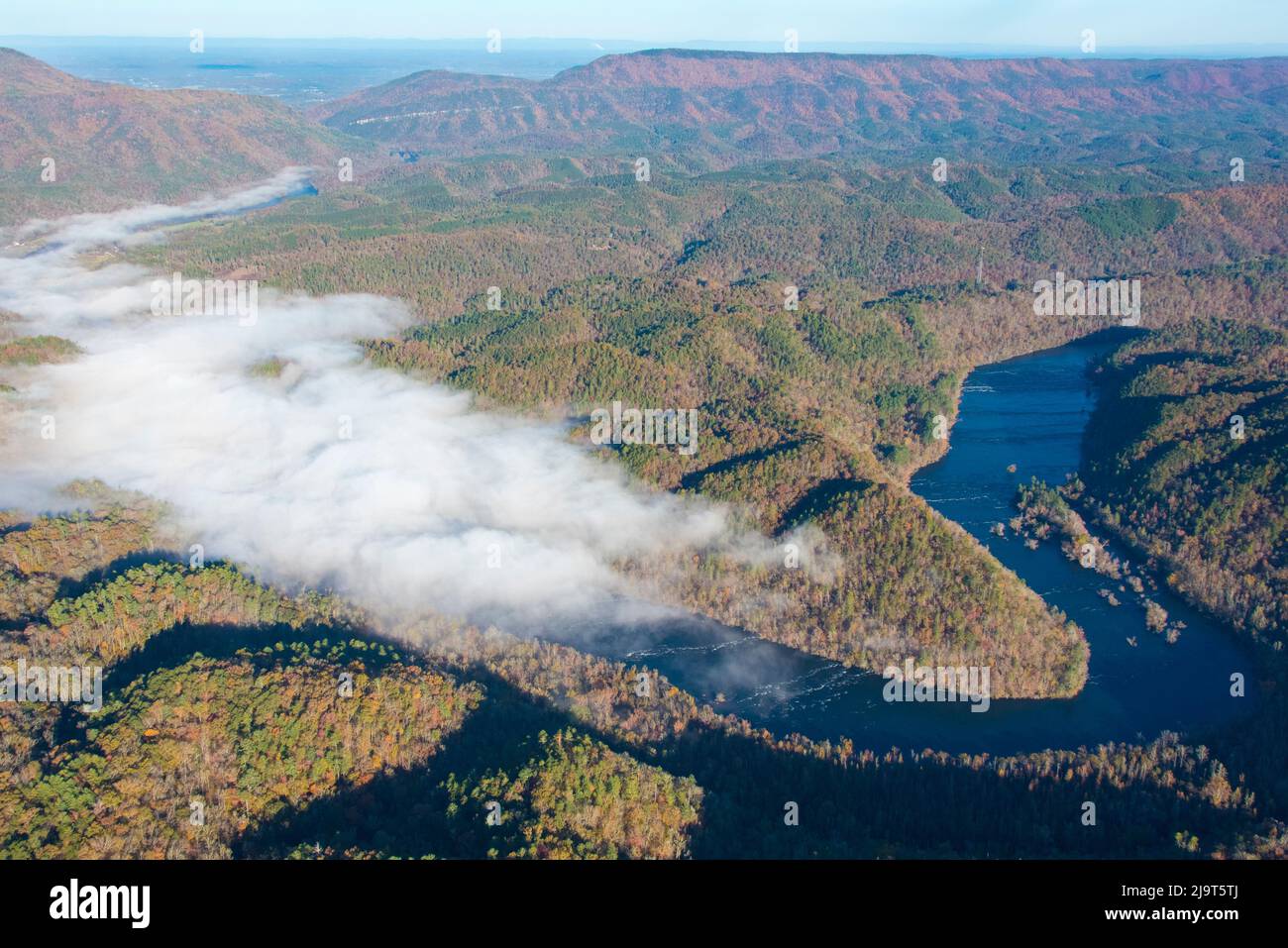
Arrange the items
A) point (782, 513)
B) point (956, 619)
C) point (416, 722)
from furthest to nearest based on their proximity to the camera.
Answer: point (782, 513) < point (956, 619) < point (416, 722)

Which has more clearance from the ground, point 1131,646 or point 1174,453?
point 1174,453

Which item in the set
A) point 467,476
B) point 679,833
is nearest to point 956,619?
point 679,833

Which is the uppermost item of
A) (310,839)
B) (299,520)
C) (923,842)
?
(299,520)

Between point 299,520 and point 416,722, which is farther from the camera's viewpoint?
point 299,520

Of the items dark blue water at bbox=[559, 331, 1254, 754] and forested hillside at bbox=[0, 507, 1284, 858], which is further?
dark blue water at bbox=[559, 331, 1254, 754]

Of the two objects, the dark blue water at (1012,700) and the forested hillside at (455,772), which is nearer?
the forested hillside at (455,772)

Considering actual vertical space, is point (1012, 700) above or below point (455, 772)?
below

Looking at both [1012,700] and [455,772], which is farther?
[1012,700]

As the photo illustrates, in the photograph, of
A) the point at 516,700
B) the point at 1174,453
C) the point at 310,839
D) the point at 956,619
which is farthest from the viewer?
the point at 1174,453

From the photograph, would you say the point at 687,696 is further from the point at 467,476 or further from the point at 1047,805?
the point at 467,476
